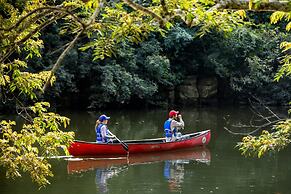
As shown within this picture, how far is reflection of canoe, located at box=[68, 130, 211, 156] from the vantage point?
39.1 ft

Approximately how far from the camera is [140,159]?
12.4 m

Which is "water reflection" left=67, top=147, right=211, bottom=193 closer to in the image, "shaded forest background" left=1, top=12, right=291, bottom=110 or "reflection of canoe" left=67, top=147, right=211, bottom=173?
"reflection of canoe" left=67, top=147, right=211, bottom=173

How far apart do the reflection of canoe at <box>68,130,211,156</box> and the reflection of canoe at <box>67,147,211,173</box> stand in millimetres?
128

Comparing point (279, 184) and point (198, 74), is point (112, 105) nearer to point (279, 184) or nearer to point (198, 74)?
point (198, 74)

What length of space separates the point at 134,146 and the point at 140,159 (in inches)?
14.7

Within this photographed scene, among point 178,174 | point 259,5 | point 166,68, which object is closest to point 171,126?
point 178,174

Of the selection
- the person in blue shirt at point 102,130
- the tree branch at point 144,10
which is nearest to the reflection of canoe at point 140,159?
the person in blue shirt at point 102,130

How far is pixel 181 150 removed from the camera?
13492 millimetres

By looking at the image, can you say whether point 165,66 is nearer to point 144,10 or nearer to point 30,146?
point 30,146

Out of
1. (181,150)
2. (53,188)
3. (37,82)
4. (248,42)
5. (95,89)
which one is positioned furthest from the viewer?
(248,42)

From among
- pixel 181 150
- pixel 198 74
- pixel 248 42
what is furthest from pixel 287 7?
pixel 198 74

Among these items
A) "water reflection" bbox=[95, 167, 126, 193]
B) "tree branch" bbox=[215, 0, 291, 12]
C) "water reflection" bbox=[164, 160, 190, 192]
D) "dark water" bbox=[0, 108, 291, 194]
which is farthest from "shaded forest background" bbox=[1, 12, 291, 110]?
"tree branch" bbox=[215, 0, 291, 12]

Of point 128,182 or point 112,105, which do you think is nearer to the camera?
point 128,182

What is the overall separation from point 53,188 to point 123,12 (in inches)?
255
